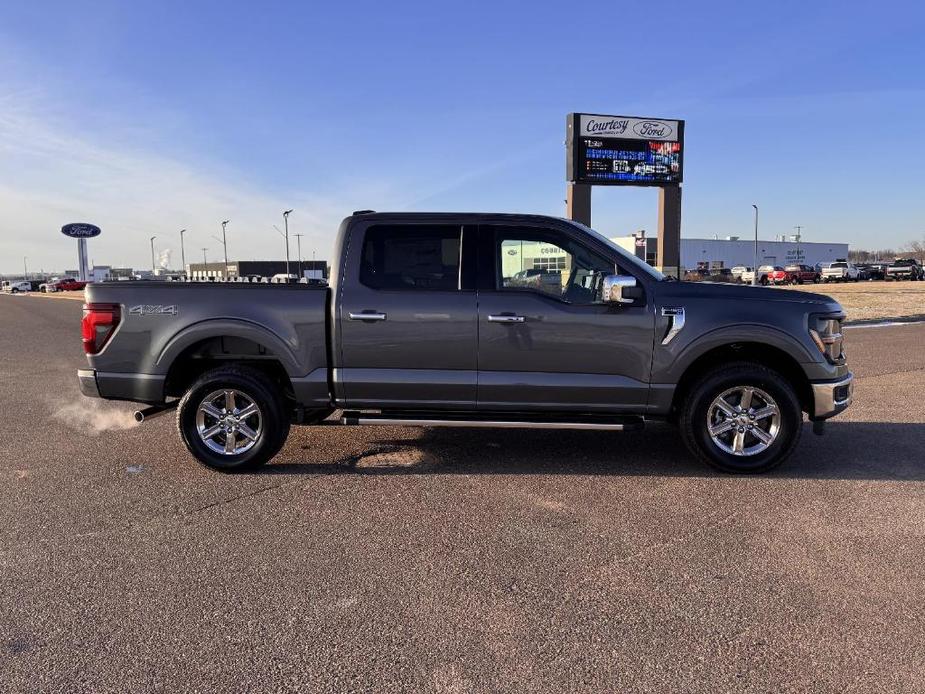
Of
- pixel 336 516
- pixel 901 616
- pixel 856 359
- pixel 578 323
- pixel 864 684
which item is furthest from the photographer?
Result: pixel 856 359

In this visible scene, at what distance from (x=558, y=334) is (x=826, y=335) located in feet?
6.73

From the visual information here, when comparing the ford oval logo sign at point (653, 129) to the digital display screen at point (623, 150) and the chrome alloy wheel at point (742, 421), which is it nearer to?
the digital display screen at point (623, 150)

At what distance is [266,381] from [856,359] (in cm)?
990

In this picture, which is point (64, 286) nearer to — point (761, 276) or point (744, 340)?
point (761, 276)

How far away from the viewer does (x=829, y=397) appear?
5.16 m

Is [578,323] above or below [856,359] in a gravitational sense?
above

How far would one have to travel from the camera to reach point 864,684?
8.59 feet

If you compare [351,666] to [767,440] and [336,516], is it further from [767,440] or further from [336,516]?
[767,440]

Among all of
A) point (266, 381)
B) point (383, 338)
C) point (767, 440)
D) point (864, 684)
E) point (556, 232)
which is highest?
point (556, 232)

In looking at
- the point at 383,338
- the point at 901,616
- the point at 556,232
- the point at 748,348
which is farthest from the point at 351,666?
the point at 748,348

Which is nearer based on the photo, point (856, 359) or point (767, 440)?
point (767, 440)

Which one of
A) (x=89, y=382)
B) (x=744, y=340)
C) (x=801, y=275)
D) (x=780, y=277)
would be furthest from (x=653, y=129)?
(x=801, y=275)

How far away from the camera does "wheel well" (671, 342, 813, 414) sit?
532 centimetres

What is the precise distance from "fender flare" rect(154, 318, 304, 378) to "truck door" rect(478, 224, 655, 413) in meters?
1.51
